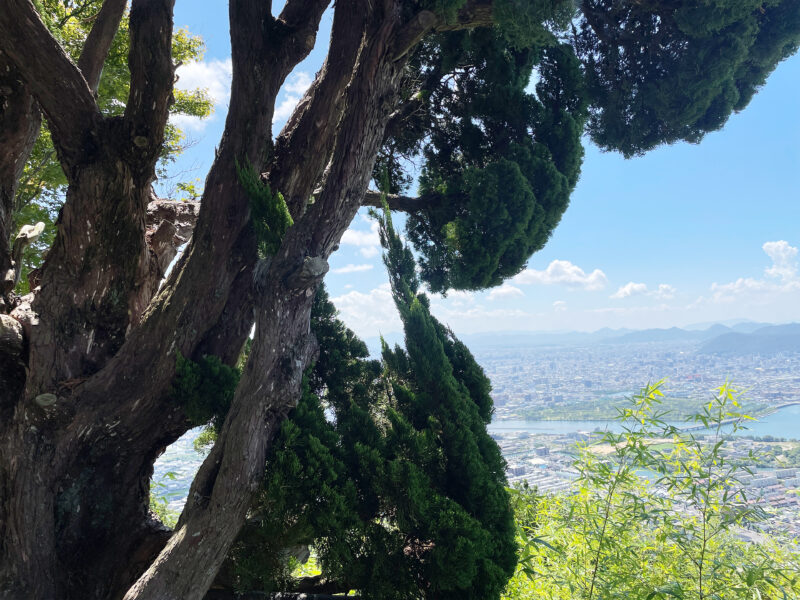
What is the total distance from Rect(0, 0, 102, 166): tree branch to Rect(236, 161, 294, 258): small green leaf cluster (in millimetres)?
1096

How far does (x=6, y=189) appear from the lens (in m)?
3.70

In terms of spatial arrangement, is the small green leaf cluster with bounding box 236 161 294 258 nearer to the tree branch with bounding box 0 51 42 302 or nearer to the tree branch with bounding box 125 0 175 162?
the tree branch with bounding box 125 0 175 162

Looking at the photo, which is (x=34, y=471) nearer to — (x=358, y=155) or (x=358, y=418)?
(x=358, y=418)

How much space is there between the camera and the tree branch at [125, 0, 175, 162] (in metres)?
3.15

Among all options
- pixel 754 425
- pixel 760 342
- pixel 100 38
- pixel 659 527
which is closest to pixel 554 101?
pixel 754 425

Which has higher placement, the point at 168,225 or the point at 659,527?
the point at 168,225

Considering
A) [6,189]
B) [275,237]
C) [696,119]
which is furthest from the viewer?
[696,119]

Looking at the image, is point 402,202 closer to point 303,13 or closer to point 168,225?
point 303,13

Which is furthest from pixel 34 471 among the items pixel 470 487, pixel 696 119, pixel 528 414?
pixel 528 414

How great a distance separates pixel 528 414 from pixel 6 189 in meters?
11.3

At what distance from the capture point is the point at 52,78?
3.12 m

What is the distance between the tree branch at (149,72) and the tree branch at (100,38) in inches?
45.9

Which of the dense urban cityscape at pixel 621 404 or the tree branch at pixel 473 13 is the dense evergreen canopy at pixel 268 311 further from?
the dense urban cityscape at pixel 621 404

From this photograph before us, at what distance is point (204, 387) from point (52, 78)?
2109mm
